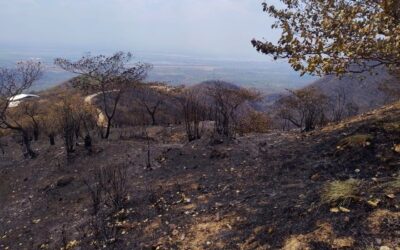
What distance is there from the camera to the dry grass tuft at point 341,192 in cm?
605

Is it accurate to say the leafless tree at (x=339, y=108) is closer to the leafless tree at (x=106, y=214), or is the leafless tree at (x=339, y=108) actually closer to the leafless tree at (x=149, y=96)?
the leafless tree at (x=106, y=214)

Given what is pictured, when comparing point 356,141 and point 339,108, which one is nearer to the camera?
point 356,141

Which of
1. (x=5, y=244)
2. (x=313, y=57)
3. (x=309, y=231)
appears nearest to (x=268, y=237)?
(x=309, y=231)

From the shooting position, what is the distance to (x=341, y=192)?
621cm

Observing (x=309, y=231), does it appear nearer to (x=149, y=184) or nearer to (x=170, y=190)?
(x=170, y=190)

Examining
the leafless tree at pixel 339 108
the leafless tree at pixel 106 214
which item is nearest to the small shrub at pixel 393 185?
the leafless tree at pixel 106 214

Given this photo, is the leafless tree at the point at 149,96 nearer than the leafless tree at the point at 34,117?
No

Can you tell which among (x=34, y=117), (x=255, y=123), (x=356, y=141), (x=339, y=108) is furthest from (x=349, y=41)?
(x=34, y=117)

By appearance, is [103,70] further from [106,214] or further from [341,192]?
[341,192]

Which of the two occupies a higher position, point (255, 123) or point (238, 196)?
point (238, 196)

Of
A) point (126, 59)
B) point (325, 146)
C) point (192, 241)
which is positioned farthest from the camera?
point (126, 59)

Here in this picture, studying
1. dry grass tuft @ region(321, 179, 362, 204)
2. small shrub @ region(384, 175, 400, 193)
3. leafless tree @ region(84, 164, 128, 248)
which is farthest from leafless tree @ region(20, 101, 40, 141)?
small shrub @ region(384, 175, 400, 193)

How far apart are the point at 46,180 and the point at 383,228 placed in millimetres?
10504

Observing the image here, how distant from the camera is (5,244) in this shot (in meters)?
9.43
